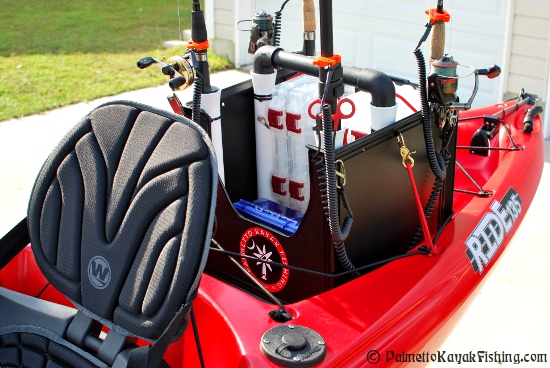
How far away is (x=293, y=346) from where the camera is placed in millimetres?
1658

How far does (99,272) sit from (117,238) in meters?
0.10

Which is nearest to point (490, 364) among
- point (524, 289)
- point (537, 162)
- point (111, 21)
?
point (524, 289)

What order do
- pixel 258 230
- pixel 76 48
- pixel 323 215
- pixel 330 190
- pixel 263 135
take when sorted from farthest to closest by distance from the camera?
pixel 76 48 < pixel 263 135 < pixel 258 230 < pixel 323 215 < pixel 330 190

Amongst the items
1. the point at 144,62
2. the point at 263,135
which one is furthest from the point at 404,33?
the point at 144,62

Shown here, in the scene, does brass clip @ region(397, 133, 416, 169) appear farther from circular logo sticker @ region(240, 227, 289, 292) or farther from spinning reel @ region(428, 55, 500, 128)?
circular logo sticker @ region(240, 227, 289, 292)

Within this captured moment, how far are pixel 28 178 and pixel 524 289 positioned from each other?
3.15 metres

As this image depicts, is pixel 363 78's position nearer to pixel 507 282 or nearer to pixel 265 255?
pixel 265 255

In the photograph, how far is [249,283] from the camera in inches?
88.7

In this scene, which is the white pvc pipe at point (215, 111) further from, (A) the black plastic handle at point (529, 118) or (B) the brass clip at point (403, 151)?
(A) the black plastic handle at point (529, 118)

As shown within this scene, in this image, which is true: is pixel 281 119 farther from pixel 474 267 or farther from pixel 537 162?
pixel 537 162

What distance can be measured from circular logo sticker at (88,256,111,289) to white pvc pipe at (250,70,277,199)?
99cm

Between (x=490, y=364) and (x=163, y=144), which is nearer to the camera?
(x=163, y=144)

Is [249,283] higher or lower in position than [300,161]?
lower

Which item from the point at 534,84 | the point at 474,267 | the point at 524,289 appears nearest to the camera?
the point at 474,267
